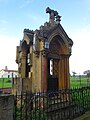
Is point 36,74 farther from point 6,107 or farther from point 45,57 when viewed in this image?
point 6,107

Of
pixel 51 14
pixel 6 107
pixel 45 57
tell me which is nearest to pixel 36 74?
pixel 45 57

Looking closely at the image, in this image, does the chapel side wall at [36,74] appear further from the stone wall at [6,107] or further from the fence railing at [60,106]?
the stone wall at [6,107]

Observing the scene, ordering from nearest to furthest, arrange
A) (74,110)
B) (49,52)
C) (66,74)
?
(74,110)
(49,52)
(66,74)

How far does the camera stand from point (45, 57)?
9.61m

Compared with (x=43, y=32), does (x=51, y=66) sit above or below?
below

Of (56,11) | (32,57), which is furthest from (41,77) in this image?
(56,11)

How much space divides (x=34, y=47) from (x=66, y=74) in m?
2.71

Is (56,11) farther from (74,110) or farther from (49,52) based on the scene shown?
(74,110)

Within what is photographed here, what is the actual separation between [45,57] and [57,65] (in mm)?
2029

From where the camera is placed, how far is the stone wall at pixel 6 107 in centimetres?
470

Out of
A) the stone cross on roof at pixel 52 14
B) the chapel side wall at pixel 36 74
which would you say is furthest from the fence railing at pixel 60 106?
the stone cross on roof at pixel 52 14

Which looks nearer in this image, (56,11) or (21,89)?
(21,89)

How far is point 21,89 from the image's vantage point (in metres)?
10.1

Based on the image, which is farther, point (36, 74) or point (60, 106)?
point (36, 74)
